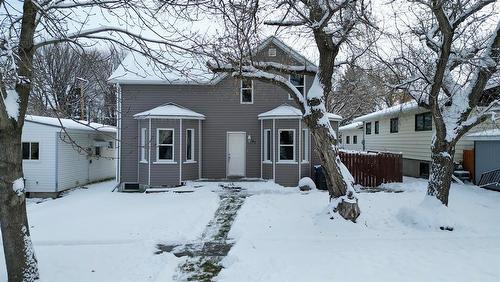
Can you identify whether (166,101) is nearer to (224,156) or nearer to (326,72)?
(224,156)

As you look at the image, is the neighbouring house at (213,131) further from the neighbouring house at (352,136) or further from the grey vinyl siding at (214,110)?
the neighbouring house at (352,136)

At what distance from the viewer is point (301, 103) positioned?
10031 millimetres

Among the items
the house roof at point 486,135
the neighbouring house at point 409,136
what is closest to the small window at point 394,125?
the neighbouring house at point 409,136

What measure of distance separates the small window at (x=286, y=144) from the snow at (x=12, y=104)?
1235 cm

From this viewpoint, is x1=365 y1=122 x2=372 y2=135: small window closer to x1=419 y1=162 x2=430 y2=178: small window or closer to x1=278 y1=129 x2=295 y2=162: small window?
x1=419 y1=162 x2=430 y2=178: small window

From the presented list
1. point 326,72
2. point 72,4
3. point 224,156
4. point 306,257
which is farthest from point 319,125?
point 224,156

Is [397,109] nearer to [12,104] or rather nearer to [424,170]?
[424,170]

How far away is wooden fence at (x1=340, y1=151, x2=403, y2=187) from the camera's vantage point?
17141 mm

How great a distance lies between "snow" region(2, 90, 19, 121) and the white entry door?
501 inches

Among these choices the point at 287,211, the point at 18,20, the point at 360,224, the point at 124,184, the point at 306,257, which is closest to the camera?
the point at 18,20

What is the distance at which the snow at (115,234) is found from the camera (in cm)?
666

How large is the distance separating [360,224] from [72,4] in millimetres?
7583

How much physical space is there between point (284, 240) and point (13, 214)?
16.9 feet

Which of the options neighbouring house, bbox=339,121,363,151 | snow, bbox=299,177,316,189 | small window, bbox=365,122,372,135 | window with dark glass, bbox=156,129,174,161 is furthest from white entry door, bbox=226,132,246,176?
neighbouring house, bbox=339,121,363,151
